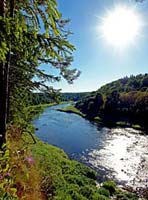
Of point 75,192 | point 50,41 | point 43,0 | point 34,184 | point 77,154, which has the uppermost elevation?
point 43,0

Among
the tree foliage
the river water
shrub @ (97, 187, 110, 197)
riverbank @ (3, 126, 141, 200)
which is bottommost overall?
the river water

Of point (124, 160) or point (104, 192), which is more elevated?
point (104, 192)

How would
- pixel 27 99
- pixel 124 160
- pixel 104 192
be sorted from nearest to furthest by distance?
1. pixel 27 99
2. pixel 104 192
3. pixel 124 160

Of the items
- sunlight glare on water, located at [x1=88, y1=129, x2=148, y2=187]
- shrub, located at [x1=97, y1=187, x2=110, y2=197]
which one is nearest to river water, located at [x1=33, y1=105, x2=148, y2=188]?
sunlight glare on water, located at [x1=88, y1=129, x2=148, y2=187]

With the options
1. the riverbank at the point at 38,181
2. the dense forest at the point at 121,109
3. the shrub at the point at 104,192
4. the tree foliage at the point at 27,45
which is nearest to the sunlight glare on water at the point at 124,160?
the riverbank at the point at 38,181

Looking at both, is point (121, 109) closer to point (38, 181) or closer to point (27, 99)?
point (27, 99)

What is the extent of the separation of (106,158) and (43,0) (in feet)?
89.9

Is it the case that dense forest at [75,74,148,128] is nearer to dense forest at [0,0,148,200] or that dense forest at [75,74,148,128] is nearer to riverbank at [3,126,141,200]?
riverbank at [3,126,141,200]

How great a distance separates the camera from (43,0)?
22.1 ft

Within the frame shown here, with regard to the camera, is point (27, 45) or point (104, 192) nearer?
point (27, 45)

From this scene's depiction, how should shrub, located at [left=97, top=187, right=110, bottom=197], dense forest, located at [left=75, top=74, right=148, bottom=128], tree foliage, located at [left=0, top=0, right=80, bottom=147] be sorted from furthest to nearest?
dense forest, located at [left=75, top=74, right=148, bottom=128], shrub, located at [left=97, top=187, right=110, bottom=197], tree foliage, located at [left=0, top=0, right=80, bottom=147]

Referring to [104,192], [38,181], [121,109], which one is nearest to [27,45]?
[38,181]

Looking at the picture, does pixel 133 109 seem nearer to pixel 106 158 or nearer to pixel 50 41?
pixel 106 158

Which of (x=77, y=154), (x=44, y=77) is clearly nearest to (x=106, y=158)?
(x=77, y=154)
